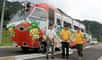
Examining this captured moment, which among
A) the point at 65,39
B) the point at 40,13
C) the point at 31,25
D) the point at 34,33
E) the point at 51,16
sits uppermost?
the point at 40,13

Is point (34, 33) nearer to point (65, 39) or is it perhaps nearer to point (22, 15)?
point (22, 15)

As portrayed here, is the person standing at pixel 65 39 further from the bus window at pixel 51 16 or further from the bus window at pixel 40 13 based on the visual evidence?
the bus window at pixel 51 16

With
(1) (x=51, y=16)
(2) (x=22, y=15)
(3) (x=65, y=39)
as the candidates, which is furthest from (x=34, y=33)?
(1) (x=51, y=16)

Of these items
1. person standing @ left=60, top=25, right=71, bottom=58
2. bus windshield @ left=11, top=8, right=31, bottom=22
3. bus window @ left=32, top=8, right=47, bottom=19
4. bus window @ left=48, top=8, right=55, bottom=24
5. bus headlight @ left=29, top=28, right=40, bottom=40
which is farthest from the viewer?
bus window @ left=48, top=8, right=55, bottom=24

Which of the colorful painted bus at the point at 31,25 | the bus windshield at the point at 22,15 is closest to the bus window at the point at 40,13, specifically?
the colorful painted bus at the point at 31,25

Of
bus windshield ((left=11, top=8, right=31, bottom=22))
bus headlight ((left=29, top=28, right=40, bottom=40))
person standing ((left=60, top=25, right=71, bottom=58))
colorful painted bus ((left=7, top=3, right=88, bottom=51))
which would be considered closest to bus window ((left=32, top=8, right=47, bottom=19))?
colorful painted bus ((left=7, top=3, right=88, bottom=51))

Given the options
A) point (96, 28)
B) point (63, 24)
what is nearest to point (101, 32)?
point (96, 28)

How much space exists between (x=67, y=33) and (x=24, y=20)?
3034 mm

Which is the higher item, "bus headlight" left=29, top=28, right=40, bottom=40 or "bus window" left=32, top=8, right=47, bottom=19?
"bus window" left=32, top=8, right=47, bottom=19

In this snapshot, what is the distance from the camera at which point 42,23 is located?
18.5 m

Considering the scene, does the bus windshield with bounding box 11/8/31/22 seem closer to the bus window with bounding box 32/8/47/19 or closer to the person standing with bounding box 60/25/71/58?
the bus window with bounding box 32/8/47/19

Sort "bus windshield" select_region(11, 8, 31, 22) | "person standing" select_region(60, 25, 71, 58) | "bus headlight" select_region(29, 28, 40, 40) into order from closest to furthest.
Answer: "person standing" select_region(60, 25, 71, 58) < "bus headlight" select_region(29, 28, 40, 40) < "bus windshield" select_region(11, 8, 31, 22)

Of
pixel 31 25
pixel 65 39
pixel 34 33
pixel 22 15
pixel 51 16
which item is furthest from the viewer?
pixel 51 16

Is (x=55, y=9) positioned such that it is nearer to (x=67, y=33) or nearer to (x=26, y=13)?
(x=26, y=13)
